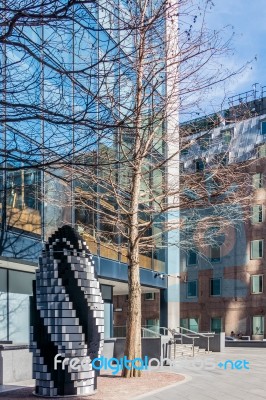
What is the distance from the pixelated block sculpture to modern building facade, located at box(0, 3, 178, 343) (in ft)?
6.70

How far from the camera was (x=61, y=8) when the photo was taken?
6848 millimetres

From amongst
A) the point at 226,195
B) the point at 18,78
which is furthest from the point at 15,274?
the point at 18,78

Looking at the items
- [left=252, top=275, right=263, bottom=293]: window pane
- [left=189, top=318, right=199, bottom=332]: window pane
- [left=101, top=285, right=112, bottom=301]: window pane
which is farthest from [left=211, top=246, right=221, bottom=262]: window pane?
[left=101, top=285, right=112, bottom=301]: window pane

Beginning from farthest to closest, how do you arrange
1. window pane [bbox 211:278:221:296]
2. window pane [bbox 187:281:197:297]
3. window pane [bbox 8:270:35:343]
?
window pane [bbox 187:281:197:297] < window pane [bbox 211:278:221:296] < window pane [bbox 8:270:35:343]

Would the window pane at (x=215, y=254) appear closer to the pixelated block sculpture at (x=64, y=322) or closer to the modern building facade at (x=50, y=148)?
the modern building facade at (x=50, y=148)

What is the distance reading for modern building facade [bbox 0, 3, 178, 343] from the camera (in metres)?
8.70

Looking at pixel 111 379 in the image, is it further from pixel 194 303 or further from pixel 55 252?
pixel 194 303

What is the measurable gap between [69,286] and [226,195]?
7492 mm

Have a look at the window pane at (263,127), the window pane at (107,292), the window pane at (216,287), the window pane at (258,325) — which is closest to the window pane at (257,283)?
the window pane at (258,325)

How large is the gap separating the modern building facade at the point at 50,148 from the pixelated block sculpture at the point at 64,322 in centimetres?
204

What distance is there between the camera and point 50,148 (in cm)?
851

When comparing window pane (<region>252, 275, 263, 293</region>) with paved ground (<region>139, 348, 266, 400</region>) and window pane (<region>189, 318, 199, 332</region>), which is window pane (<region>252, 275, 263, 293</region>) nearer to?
window pane (<region>189, 318, 199, 332</region>)

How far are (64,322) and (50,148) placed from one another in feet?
17.2

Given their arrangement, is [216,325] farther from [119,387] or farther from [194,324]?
[119,387]
